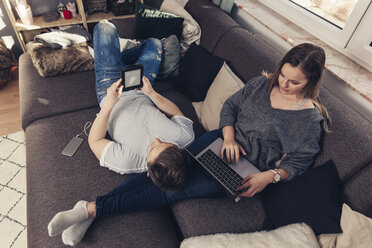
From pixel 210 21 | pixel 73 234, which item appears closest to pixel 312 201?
pixel 73 234

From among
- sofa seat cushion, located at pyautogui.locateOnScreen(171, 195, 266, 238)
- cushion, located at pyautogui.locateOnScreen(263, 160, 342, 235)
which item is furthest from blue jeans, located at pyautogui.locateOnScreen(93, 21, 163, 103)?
cushion, located at pyautogui.locateOnScreen(263, 160, 342, 235)

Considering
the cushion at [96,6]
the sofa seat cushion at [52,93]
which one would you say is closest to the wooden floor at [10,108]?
the sofa seat cushion at [52,93]

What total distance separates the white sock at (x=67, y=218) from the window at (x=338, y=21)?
1755 millimetres

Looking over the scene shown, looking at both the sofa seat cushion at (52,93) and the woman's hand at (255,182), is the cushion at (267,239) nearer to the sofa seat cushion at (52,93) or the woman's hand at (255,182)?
the woman's hand at (255,182)

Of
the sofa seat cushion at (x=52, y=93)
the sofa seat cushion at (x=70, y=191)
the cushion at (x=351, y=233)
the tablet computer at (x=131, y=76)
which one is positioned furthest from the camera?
the sofa seat cushion at (x=52, y=93)

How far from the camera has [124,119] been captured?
1485mm

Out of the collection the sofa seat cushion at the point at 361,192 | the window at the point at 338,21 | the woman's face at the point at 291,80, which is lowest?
the sofa seat cushion at the point at 361,192

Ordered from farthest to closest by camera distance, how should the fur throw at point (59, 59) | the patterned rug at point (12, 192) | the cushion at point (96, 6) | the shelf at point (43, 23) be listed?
the cushion at point (96, 6) < the shelf at point (43, 23) < the fur throw at point (59, 59) < the patterned rug at point (12, 192)

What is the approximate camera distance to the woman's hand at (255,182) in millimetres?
1289

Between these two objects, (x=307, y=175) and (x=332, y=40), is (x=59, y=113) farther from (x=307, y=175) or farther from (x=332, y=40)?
(x=332, y=40)

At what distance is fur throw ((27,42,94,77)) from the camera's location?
A: 6.37 ft

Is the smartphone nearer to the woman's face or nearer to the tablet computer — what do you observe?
the tablet computer

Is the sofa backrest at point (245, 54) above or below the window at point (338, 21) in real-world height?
below

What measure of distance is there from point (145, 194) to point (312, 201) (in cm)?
80
